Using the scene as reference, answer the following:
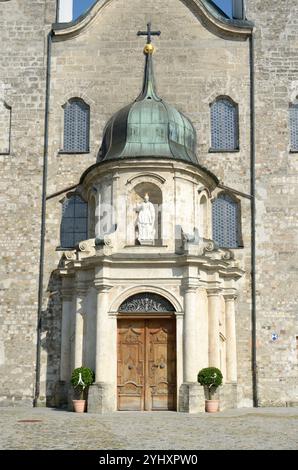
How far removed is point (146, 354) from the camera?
1930cm

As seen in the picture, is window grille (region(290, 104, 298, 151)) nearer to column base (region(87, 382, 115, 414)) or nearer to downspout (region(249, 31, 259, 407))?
downspout (region(249, 31, 259, 407))

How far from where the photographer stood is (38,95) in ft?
78.7

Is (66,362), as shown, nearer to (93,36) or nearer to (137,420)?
(137,420)

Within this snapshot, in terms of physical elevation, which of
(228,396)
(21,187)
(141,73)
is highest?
(141,73)

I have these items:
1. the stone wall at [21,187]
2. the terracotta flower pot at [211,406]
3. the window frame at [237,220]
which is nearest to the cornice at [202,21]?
the stone wall at [21,187]

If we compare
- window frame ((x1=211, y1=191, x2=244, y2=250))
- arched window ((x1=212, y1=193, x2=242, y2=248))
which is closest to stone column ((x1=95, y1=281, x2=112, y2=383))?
window frame ((x1=211, y1=191, x2=244, y2=250))

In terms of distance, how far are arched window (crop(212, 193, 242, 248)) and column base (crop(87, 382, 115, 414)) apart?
693 centimetres

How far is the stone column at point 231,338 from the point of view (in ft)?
69.2

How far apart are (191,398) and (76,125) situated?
10.9 meters

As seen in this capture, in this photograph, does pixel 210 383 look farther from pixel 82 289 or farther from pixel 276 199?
pixel 276 199

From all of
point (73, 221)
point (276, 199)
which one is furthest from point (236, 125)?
point (73, 221)

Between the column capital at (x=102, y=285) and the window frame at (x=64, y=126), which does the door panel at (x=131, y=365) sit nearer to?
the column capital at (x=102, y=285)
